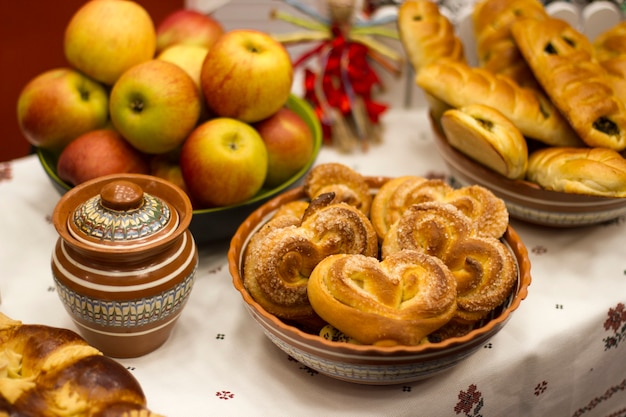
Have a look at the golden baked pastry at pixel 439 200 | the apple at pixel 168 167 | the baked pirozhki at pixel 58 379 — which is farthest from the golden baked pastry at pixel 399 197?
the baked pirozhki at pixel 58 379

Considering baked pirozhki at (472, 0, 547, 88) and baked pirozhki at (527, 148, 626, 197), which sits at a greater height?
baked pirozhki at (472, 0, 547, 88)

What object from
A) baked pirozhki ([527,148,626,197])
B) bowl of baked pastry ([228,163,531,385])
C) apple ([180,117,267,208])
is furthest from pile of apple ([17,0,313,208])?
baked pirozhki ([527,148,626,197])

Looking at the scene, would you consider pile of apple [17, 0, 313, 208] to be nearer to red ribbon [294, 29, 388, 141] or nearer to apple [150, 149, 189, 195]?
apple [150, 149, 189, 195]

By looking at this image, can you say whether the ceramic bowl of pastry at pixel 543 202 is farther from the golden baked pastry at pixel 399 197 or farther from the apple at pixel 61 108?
the apple at pixel 61 108

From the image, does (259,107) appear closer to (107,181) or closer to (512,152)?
(107,181)

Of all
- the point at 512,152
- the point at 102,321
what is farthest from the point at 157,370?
the point at 512,152

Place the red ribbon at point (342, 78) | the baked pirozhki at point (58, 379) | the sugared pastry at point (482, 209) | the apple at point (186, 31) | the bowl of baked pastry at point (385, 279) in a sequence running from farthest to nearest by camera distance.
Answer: the red ribbon at point (342, 78), the apple at point (186, 31), the sugared pastry at point (482, 209), the bowl of baked pastry at point (385, 279), the baked pirozhki at point (58, 379)

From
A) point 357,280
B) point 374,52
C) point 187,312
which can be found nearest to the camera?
point 357,280
